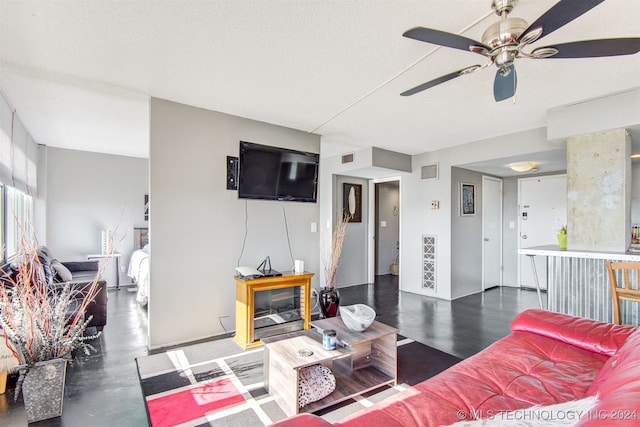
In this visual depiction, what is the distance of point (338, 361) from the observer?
2.64m

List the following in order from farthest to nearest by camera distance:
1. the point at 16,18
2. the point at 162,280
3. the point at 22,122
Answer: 1. the point at 22,122
2. the point at 162,280
3. the point at 16,18

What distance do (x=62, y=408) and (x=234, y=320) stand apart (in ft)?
5.44

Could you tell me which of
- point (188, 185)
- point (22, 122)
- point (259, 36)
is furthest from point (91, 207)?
point (259, 36)

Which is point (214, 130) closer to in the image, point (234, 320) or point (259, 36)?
point (259, 36)

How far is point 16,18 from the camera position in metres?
1.85

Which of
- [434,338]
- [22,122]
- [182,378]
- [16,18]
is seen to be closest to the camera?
[16,18]

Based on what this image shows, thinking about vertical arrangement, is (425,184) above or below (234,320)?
above

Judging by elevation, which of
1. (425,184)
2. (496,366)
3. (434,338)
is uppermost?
(425,184)

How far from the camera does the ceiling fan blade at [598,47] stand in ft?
5.09

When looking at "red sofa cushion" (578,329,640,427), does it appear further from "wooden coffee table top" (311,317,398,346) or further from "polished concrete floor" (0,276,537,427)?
"polished concrete floor" (0,276,537,427)

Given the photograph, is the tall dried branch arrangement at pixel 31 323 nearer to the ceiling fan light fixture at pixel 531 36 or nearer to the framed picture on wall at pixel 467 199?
the ceiling fan light fixture at pixel 531 36

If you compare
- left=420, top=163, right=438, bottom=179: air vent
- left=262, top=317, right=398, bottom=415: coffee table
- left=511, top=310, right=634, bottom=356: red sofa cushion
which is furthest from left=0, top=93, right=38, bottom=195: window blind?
left=420, top=163, right=438, bottom=179: air vent

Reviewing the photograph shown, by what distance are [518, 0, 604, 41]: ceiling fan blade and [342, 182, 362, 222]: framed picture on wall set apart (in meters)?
4.49

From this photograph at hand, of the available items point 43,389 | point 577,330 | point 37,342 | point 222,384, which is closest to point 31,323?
point 37,342
